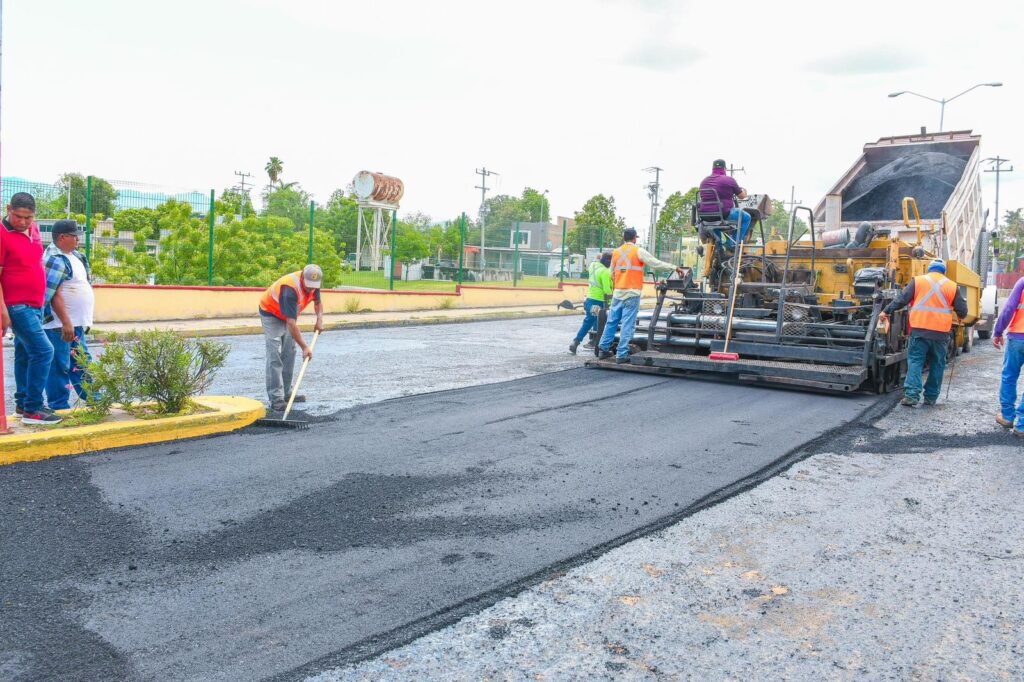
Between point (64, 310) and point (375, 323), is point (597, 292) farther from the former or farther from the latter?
point (64, 310)

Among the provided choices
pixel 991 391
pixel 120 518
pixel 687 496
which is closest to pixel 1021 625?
pixel 687 496

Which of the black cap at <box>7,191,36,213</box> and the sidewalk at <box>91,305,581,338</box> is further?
the sidewalk at <box>91,305,581,338</box>

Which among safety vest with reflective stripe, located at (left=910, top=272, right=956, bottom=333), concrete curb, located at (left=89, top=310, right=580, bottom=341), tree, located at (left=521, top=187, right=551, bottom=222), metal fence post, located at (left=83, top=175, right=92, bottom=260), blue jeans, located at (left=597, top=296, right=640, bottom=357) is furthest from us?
tree, located at (left=521, top=187, right=551, bottom=222)

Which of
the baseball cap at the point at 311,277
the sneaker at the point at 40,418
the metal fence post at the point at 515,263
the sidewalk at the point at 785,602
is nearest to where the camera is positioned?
the sidewalk at the point at 785,602

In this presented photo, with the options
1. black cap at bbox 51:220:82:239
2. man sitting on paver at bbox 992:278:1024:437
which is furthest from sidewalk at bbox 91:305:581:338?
man sitting on paver at bbox 992:278:1024:437

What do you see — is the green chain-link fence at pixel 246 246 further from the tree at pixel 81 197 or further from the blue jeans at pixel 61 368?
the blue jeans at pixel 61 368

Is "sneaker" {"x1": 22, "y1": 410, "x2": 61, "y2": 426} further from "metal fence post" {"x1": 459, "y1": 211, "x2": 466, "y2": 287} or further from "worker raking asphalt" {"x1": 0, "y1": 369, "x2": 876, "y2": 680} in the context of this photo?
"metal fence post" {"x1": 459, "y1": 211, "x2": 466, "y2": 287}

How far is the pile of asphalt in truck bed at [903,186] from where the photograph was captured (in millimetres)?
13516

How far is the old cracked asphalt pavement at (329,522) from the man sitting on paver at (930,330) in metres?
1.22

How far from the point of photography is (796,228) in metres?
11.8

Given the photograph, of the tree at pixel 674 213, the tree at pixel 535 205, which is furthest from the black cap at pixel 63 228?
the tree at pixel 535 205

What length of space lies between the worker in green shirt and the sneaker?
7993mm

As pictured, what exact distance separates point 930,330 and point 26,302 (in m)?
8.20

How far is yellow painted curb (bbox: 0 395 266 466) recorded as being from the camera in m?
5.32
